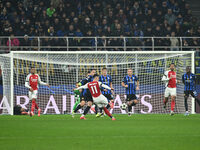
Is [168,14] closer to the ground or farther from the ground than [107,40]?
farther from the ground

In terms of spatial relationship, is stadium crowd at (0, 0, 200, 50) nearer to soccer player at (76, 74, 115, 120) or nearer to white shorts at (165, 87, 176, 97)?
white shorts at (165, 87, 176, 97)

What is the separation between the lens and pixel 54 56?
18672 mm

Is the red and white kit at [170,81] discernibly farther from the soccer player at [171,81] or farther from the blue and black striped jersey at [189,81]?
the blue and black striped jersey at [189,81]

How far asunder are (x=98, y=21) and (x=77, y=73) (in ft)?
14.9

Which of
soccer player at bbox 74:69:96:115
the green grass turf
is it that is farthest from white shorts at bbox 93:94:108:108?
the green grass turf

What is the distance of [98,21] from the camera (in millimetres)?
22250

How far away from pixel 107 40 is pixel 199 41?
4286 mm

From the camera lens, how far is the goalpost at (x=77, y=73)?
1823cm

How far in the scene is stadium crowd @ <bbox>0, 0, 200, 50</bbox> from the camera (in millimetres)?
20567

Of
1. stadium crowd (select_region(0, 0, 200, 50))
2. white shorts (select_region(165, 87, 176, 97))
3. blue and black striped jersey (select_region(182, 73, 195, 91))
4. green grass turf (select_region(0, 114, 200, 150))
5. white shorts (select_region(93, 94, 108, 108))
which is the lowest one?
green grass turf (select_region(0, 114, 200, 150))

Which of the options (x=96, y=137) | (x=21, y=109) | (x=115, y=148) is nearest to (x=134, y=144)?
(x=115, y=148)

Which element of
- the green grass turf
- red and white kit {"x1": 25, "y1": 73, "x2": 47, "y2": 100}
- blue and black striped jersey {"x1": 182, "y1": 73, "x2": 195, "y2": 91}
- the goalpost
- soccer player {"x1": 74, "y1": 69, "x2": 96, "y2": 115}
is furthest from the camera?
the goalpost

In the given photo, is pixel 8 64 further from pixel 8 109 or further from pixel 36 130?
pixel 36 130

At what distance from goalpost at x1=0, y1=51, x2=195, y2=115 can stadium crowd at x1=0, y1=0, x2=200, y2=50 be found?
4.31 ft
